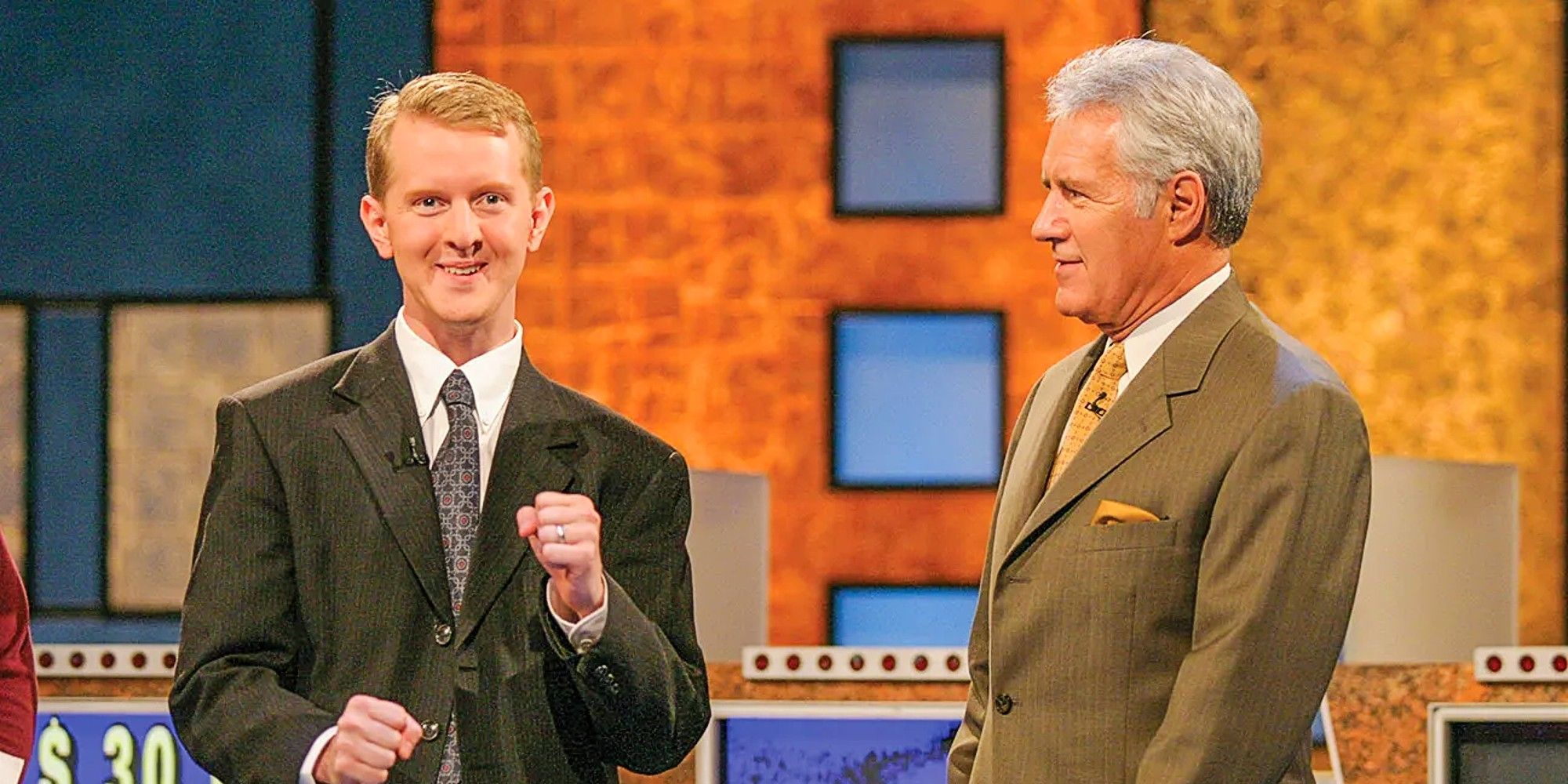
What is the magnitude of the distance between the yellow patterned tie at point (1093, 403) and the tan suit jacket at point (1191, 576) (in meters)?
0.05

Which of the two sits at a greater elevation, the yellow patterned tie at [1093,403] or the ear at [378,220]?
the ear at [378,220]

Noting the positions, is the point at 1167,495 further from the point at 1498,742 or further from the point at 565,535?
the point at 1498,742

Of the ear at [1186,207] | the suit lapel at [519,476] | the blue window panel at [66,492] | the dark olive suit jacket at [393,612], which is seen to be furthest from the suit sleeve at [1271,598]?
the blue window panel at [66,492]

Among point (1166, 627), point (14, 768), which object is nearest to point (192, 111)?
point (14, 768)

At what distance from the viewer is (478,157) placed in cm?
183

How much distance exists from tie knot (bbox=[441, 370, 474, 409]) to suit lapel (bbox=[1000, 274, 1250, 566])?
56 centimetres

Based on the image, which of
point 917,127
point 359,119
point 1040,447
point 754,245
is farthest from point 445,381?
point 359,119

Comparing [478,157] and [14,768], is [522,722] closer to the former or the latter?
[478,157]

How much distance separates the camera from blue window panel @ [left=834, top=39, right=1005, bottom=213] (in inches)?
198

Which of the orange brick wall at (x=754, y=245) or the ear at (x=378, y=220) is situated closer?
the ear at (x=378, y=220)

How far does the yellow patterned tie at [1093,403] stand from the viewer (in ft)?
6.29

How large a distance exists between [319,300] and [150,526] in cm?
77

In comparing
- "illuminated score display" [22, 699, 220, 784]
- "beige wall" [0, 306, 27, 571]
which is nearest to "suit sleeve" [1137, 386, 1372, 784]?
"illuminated score display" [22, 699, 220, 784]

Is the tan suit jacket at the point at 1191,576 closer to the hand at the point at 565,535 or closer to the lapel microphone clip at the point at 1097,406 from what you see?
the lapel microphone clip at the point at 1097,406
